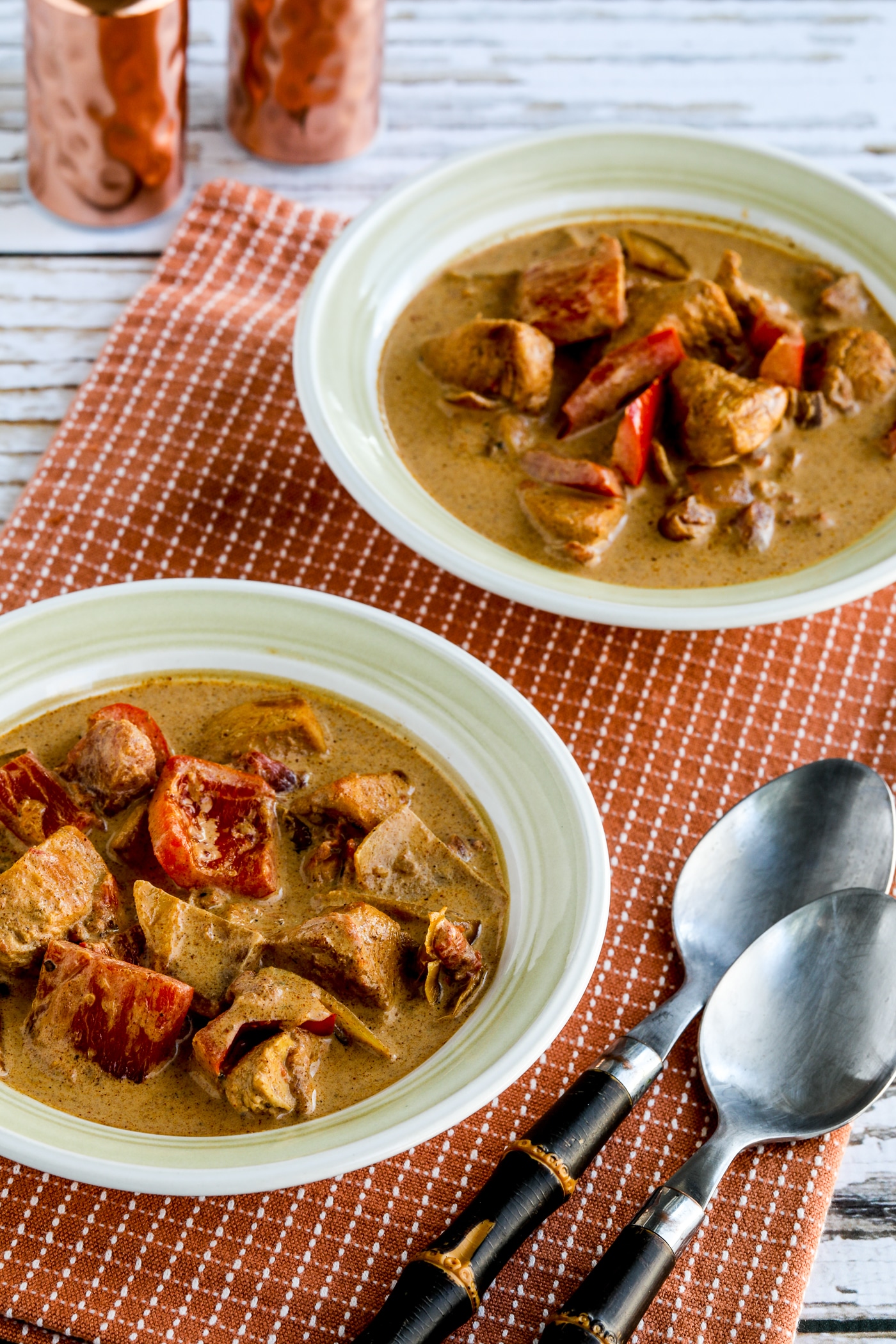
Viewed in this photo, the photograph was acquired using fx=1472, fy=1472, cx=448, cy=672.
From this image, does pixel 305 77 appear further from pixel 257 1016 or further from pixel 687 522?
pixel 257 1016

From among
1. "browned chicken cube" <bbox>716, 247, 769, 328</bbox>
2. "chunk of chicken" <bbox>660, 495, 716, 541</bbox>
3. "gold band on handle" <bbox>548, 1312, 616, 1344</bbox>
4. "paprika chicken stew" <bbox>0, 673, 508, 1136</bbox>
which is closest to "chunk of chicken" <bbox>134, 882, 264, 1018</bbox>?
"paprika chicken stew" <bbox>0, 673, 508, 1136</bbox>

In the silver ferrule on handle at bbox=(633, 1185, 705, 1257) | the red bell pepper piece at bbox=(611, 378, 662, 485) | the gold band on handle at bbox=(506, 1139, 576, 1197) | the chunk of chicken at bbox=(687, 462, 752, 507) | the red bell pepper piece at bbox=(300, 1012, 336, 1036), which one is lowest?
the silver ferrule on handle at bbox=(633, 1185, 705, 1257)

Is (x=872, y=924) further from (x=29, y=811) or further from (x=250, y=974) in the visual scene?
(x=29, y=811)

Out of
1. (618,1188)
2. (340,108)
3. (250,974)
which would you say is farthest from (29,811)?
(340,108)

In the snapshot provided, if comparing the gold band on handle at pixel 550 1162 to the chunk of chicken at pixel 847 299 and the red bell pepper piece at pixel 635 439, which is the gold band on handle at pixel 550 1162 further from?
the chunk of chicken at pixel 847 299

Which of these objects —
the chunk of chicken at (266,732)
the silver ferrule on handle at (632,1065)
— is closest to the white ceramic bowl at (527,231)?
the chunk of chicken at (266,732)

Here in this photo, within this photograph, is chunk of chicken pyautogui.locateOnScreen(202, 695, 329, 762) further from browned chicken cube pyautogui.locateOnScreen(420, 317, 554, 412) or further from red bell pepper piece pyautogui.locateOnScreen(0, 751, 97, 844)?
browned chicken cube pyautogui.locateOnScreen(420, 317, 554, 412)
